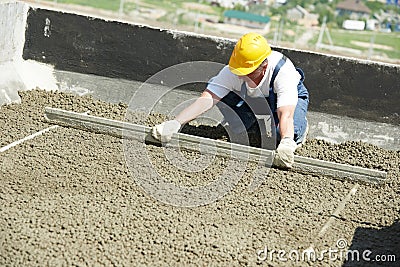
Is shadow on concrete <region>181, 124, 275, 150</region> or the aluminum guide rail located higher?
the aluminum guide rail

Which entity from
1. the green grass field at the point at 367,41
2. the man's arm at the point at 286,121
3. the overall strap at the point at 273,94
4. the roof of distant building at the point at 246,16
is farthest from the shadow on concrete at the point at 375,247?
the roof of distant building at the point at 246,16

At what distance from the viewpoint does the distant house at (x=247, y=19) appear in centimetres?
2442

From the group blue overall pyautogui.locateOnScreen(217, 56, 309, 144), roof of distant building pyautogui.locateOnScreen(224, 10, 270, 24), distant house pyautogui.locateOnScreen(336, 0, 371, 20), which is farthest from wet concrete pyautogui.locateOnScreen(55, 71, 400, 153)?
distant house pyautogui.locateOnScreen(336, 0, 371, 20)

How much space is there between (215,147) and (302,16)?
2272cm

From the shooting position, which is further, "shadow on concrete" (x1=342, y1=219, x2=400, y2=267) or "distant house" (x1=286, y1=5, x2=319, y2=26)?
"distant house" (x1=286, y1=5, x2=319, y2=26)

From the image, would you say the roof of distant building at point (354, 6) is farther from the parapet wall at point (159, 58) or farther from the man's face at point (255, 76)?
the man's face at point (255, 76)

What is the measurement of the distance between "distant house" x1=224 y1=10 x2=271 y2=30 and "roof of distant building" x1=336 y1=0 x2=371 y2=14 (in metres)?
4.07

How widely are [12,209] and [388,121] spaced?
10.7 ft

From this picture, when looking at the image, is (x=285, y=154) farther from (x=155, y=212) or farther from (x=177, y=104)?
(x=177, y=104)

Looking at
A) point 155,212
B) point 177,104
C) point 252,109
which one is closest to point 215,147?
point 252,109

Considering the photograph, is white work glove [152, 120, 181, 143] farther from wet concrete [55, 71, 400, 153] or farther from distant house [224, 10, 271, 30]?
distant house [224, 10, 271, 30]

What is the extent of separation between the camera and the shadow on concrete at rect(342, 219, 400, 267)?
11.9 feet

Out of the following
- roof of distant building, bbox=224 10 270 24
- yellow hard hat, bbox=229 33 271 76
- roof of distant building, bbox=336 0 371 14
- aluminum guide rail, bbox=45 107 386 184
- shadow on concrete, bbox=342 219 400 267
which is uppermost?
roof of distant building, bbox=336 0 371 14

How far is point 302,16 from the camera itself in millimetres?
26594
